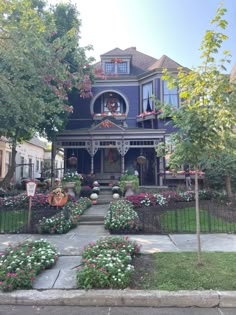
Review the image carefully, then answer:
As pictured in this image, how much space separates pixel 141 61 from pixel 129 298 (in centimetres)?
2029

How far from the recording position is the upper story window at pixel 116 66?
1986 centimetres

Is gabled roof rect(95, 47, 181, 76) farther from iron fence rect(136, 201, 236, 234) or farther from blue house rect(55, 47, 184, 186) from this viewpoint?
iron fence rect(136, 201, 236, 234)

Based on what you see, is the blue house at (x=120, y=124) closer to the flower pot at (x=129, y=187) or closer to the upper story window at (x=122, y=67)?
the upper story window at (x=122, y=67)

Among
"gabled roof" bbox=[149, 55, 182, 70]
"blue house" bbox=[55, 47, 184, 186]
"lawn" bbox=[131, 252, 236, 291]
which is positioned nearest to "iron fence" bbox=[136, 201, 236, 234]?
"lawn" bbox=[131, 252, 236, 291]

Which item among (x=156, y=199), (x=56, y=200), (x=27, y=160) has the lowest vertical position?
(x=156, y=199)

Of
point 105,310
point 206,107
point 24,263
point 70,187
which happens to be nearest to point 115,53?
point 70,187

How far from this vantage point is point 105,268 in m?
4.27

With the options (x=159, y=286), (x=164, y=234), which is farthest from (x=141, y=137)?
(x=159, y=286)

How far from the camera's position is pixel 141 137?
52.5 feet

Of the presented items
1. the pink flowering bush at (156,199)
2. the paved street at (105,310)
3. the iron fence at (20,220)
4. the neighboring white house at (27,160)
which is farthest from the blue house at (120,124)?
the paved street at (105,310)

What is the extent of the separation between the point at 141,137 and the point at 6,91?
9533mm

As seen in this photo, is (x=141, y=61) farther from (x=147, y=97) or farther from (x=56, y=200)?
(x=56, y=200)

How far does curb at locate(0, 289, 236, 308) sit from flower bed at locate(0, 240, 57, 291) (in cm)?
19

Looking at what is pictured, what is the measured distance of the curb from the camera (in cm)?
380
